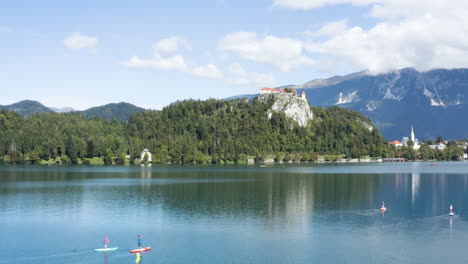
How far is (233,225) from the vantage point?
6569cm

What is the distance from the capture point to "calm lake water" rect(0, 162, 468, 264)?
50844 millimetres

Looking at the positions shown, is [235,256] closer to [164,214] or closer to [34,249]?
[34,249]

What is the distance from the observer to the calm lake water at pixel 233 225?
50844mm

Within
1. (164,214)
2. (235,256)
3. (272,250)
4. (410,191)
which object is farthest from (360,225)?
(410,191)

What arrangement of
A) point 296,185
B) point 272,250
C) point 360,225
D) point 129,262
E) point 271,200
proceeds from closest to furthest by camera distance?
point 129,262 → point 272,250 → point 360,225 → point 271,200 → point 296,185

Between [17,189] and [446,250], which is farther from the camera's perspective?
[17,189]

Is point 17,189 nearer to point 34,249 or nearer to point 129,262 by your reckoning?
point 34,249

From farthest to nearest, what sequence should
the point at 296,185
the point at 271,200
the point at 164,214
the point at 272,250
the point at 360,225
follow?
the point at 296,185, the point at 271,200, the point at 164,214, the point at 360,225, the point at 272,250

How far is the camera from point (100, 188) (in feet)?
366

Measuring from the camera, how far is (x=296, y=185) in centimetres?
12056

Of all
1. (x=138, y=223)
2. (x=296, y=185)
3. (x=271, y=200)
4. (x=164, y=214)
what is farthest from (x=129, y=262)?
(x=296, y=185)

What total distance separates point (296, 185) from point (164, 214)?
2060 inches

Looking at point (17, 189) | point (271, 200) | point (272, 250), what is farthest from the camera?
point (17, 189)

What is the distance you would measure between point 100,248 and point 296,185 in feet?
241
